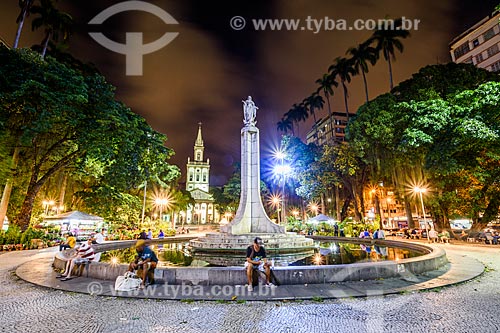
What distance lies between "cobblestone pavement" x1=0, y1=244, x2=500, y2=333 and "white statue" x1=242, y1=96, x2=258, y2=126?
12.7m

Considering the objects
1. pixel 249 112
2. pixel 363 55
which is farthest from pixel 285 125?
pixel 249 112

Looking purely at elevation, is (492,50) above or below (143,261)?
above

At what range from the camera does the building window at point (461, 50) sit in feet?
158

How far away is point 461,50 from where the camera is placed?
49375mm

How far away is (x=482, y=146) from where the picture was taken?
1845cm

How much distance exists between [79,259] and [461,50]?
6639 cm

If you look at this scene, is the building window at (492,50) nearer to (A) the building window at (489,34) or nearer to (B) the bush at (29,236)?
(A) the building window at (489,34)

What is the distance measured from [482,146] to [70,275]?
24.9m

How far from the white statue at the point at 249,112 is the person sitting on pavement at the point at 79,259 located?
1135 centimetres

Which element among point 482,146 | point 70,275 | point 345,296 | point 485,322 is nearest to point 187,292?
point 345,296

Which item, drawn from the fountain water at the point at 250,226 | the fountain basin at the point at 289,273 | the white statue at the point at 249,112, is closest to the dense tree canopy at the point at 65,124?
the white statue at the point at 249,112

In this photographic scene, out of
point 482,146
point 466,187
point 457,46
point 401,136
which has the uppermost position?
point 457,46

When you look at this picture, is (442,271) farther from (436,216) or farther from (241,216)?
(436,216)

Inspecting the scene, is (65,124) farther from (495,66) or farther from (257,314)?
(495,66)
